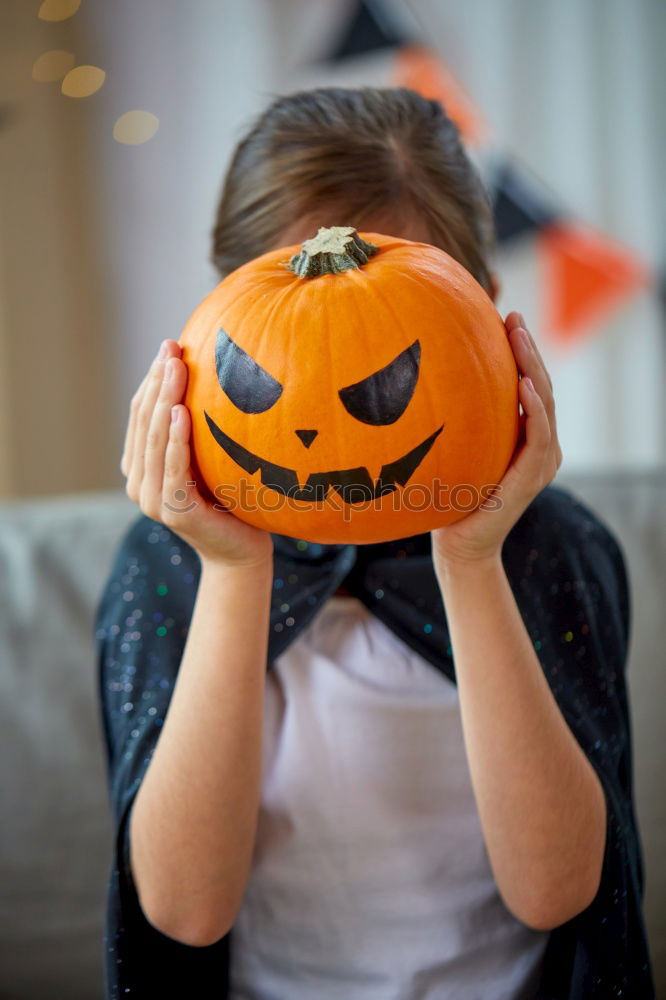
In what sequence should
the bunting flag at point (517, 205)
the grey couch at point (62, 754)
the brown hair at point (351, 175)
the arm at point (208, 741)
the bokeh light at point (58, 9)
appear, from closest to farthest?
1. the arm at point (208, 741)
2. the brown hair at point (351, 175)
3. the grey couch at point (62, 754)
4. the bokeh light at point (58, 9)
5. the bunting flag at point (517, 205)

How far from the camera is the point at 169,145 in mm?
2328

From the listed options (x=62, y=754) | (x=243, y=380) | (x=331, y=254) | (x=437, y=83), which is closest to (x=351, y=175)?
(x=331, y=254)

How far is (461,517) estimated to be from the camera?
30.4 inches

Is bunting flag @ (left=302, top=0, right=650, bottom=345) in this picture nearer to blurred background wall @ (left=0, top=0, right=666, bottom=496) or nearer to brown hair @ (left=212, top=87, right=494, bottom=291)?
blurred background wall @ (left=0, top=0, right=666, bottom=496)

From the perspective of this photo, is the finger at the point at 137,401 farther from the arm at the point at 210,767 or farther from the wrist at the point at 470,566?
the wrist at the point at 470,566

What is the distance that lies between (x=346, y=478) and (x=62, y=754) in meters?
0.87

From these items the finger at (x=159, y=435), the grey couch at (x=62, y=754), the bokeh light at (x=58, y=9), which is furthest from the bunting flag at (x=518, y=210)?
the finger at (x=159, y=435)

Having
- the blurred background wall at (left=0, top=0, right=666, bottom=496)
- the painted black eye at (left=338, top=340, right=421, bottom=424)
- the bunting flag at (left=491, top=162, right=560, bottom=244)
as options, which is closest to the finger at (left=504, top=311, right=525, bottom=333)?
the painted black eye at (left=338, top=340, right=421, bottom=424)

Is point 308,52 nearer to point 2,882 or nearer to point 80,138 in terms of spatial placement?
point 80,138

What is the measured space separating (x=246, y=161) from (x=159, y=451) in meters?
0.41

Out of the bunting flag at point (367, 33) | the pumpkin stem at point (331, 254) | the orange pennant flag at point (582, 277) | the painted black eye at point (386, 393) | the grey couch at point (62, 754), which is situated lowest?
the grey couch at point (62, 754)

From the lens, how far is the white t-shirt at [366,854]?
3.19ft

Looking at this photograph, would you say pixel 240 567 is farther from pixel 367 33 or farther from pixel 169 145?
pixel 367 33

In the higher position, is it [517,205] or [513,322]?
[513,322]
